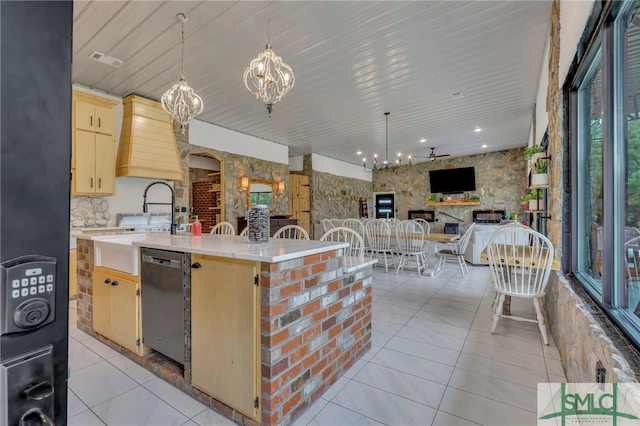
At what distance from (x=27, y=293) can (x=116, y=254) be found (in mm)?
2108

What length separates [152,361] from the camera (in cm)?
206

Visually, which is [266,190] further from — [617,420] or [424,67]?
[617,420]

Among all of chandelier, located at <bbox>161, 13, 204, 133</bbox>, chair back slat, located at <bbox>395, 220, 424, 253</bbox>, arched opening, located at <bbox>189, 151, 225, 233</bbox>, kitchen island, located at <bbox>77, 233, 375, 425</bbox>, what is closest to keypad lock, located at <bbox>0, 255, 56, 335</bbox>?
kitchen island, located at <bbox>77, 233, 375, 425</bbox>

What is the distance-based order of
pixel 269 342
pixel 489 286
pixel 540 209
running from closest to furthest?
pixel 269 342, pixel 540 209, pixel 489 286

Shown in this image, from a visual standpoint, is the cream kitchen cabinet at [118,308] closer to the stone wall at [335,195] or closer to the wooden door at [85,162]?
the wooden door at [85,162]

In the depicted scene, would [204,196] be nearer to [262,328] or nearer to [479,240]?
[479,240]

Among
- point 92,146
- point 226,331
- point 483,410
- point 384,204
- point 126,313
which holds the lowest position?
point 483,410

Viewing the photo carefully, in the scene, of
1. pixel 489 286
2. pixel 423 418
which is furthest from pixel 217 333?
pixel 489 286

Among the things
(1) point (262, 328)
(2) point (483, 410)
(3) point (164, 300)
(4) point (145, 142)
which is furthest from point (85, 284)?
(2) point (483, 410)

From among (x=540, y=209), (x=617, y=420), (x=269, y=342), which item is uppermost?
(x=540, y=209)

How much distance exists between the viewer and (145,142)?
4.28 meters

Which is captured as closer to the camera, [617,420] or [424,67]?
[617,420]

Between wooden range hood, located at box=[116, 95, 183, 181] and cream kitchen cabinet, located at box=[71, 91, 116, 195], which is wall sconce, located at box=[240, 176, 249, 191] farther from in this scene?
cream kitchen cabinet, located at box=[71, 91, 116, 195]

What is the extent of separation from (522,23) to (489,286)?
3.19 metres
